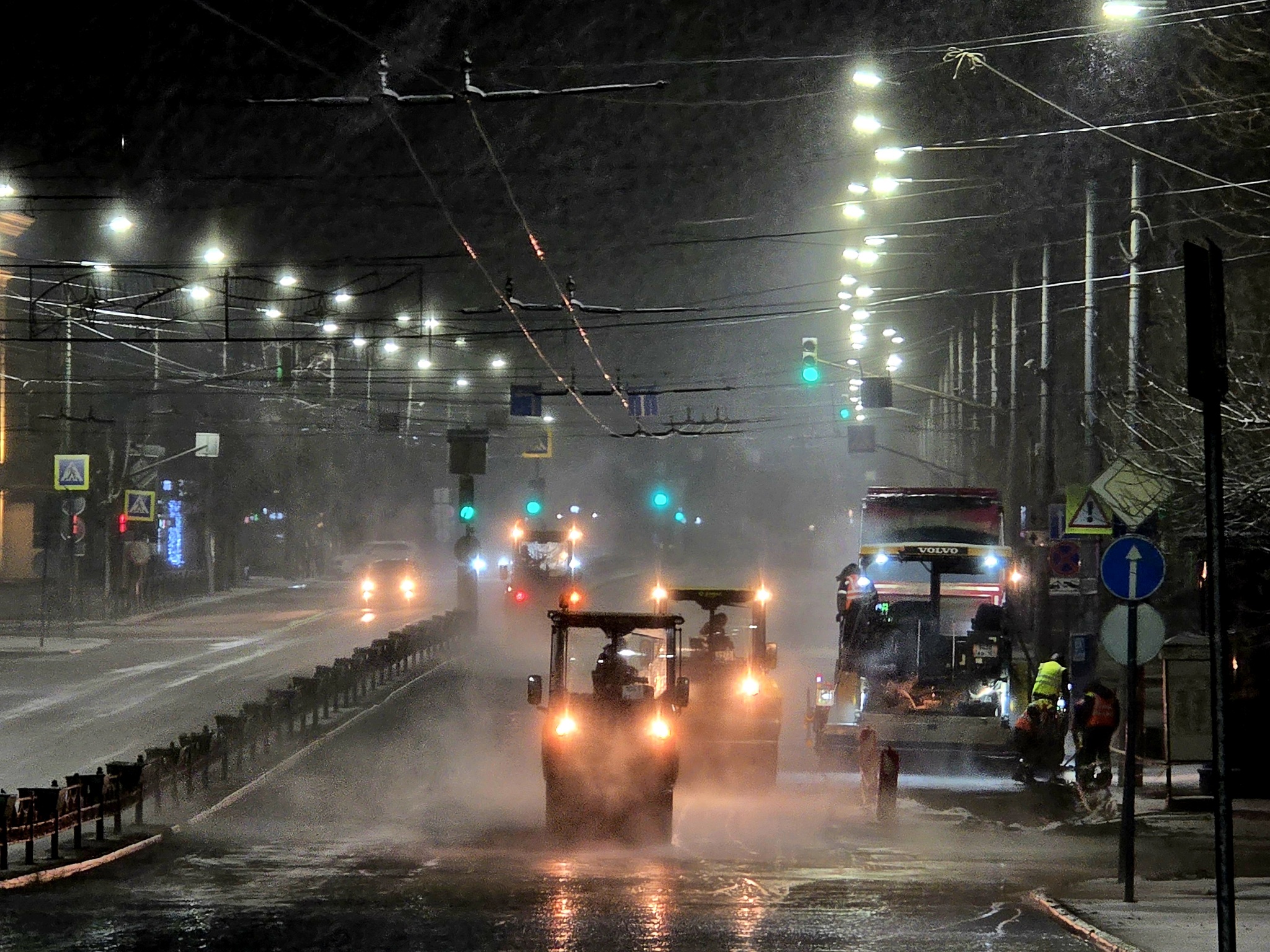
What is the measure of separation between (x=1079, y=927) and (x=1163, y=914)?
3.17 ft

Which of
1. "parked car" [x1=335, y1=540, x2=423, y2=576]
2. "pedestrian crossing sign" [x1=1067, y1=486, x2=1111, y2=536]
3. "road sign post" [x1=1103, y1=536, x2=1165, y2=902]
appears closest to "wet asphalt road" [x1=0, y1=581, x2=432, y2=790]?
"parked car" [x1=335, y1=540, x2=423, y2=576]

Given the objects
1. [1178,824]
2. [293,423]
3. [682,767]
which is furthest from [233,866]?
[293,423]

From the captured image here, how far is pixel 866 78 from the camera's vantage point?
24422 mm

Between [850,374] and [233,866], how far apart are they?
5889cm

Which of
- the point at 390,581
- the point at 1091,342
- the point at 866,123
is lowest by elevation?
the point at 390,581

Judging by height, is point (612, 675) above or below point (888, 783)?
above

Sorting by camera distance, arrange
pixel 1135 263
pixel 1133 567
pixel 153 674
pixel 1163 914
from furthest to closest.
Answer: pixel 153 674 < pixel 1135 263 < pixel 1133 567 < pixel 1163 914

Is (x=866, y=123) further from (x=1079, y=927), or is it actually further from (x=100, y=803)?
(x=1079, y=927)

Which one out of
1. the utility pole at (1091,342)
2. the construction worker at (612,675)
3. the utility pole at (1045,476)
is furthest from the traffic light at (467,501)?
the construction worker at (612,675)

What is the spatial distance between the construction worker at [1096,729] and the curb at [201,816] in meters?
10.7

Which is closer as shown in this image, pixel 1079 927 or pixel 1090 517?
pixel 1079 927

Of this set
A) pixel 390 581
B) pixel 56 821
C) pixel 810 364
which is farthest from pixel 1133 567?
pixel 390 581

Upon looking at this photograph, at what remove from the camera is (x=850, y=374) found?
71.8 metres

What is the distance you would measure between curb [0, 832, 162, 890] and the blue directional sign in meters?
9.46
